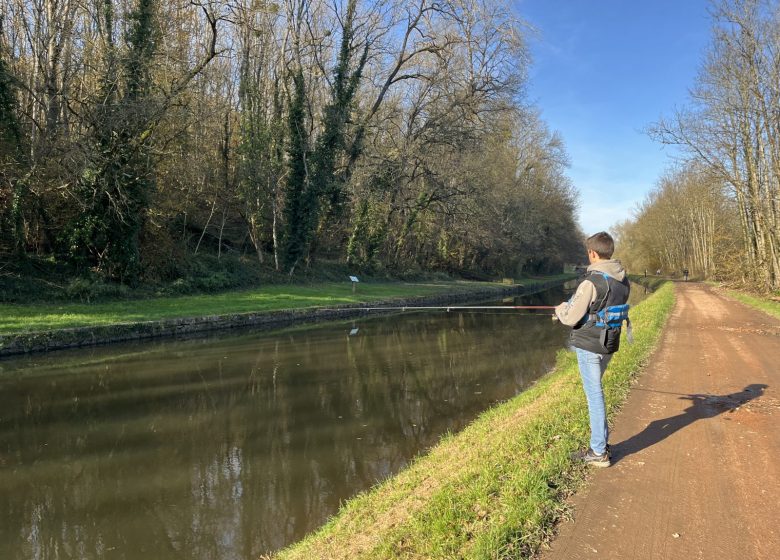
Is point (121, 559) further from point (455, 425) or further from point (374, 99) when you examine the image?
point (374, 99)

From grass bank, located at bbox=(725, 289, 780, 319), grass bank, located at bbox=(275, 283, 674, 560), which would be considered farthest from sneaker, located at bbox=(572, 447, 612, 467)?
grass bank, located at bbox=(725, 289, 780, 319)

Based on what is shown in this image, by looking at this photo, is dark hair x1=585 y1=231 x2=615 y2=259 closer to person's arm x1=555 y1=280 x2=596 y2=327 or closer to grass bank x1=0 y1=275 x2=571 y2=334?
person's arm x1=555 y1=280 x2=596 y2=327

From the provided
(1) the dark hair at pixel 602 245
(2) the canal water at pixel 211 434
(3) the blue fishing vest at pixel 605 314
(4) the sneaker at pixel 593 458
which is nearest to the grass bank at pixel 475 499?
(4) the sneaker at pixel 593 458

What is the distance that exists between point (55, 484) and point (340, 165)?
25702 millimetres

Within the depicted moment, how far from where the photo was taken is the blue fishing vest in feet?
13.4

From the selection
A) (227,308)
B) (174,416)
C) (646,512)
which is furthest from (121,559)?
(227,308)

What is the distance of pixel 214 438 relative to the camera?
22.5 feet

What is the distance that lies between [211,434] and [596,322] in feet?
18.1

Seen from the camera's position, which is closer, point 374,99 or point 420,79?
point 420,79

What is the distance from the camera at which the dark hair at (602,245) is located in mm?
4238

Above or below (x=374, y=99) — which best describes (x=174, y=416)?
below

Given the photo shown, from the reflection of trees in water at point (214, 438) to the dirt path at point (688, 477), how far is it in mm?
2667

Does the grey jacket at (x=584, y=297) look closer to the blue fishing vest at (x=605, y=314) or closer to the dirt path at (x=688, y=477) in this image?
the blue fishing vest at (x=605, y=314)

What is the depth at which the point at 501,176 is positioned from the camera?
4106cm
